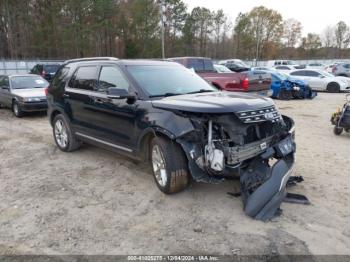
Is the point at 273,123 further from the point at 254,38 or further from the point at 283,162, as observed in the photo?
the point at 254,38

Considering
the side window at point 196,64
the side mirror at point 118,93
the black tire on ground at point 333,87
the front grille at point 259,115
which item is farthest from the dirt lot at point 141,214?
the black tire on ground at point 333,87

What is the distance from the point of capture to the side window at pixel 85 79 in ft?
17.5

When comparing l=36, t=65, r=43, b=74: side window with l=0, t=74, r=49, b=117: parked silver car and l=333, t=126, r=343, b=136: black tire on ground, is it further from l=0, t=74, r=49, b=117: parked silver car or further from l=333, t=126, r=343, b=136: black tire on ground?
l=333, t=126, r=343, b=136: black tire on ground

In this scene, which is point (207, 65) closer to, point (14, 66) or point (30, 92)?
point (30, 92)

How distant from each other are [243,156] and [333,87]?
17388 mm

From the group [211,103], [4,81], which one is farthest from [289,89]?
[4,81]

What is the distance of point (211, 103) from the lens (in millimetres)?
3764

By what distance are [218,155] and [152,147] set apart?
44.4 inches

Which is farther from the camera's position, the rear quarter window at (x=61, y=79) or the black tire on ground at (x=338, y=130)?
the black tire on ground at (x=338, y=130)

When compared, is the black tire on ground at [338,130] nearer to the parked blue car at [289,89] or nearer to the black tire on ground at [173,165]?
the black tire on ground at [173,165]

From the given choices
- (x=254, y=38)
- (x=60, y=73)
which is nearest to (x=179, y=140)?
(x=60, y=73)

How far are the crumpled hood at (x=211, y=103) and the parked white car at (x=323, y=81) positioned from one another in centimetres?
1652

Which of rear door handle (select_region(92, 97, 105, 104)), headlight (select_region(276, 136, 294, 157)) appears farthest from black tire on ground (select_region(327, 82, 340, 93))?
rear door handle (select_region(92, 97, 105, 104))

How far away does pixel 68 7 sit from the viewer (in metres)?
40.5
